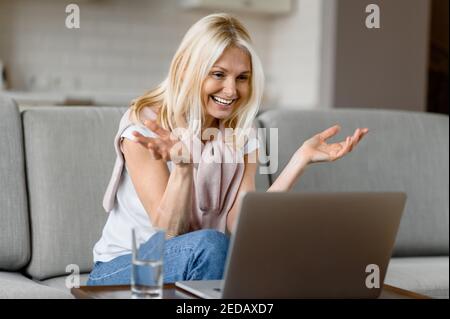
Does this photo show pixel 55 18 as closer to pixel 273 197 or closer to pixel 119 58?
pixel 119 58

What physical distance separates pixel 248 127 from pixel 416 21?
305 cm

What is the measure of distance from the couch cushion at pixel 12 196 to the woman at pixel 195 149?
0.83ft

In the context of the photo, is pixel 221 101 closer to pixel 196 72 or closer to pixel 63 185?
pixel 196 72

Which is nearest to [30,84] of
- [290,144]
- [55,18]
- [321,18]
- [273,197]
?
[55,18]

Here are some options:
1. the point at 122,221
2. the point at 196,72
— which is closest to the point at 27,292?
the point at 122,221

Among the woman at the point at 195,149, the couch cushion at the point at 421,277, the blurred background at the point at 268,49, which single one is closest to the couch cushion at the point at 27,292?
the woman at the point at 195,149

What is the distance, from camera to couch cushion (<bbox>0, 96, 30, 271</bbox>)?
215 centimetres

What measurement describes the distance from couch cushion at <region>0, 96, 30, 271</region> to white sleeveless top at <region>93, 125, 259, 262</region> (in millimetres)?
252

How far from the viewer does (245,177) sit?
83.6 inches

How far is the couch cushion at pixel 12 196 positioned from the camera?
84.6 inches

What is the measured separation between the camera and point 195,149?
2.04m

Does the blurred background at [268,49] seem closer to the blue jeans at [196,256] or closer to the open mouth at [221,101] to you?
the open mouth at [221,101]

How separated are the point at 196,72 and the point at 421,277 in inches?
38.8

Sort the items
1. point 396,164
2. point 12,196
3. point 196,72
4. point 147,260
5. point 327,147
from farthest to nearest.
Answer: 1. point 396,164
2. point 12,196
3. point 196,72
4. point 327,147
5. point 147,260
